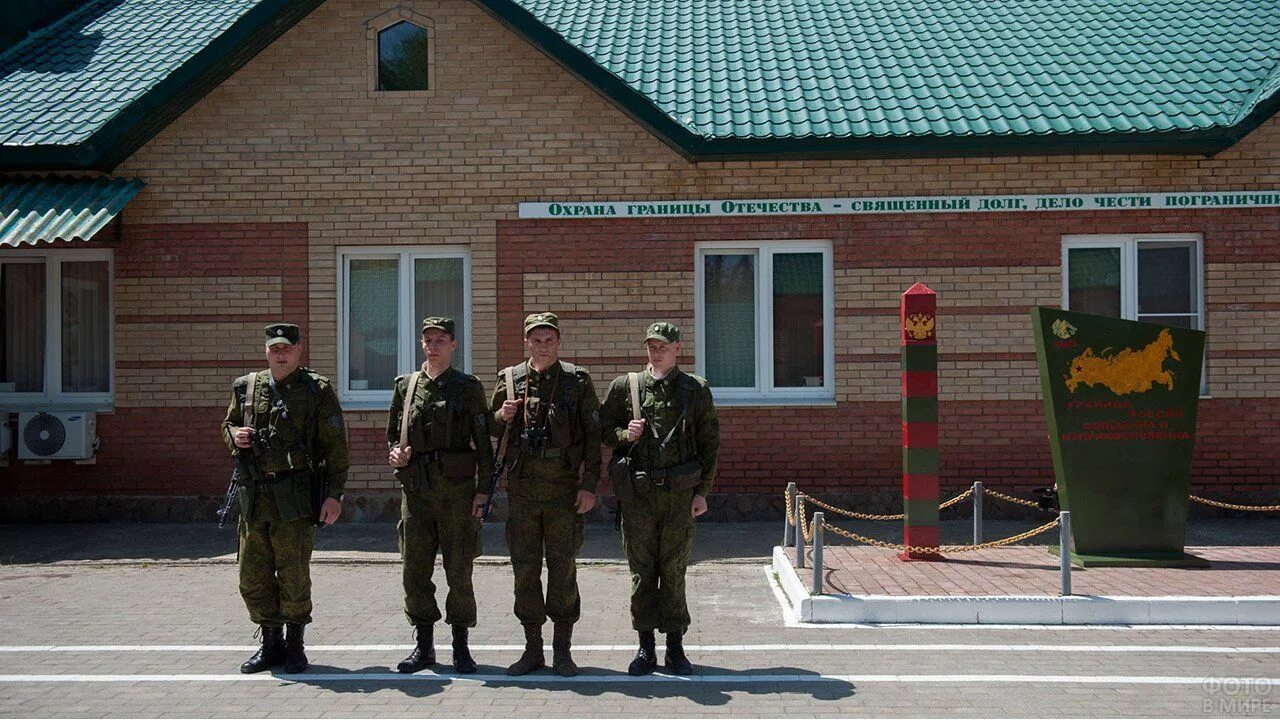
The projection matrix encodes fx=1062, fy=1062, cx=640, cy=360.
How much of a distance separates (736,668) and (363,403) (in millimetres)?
6755

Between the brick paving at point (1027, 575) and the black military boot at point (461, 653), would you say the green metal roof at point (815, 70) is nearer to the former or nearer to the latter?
the brick paving at point (1027, 575)

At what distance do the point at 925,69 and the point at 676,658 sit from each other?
29.5ft

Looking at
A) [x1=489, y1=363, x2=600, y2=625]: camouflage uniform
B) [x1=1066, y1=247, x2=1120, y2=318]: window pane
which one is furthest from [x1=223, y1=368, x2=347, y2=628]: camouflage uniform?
[x1=1066, y1=247, x2=1120, y2=318]: window pane

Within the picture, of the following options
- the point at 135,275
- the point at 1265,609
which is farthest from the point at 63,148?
the point at 1265,609

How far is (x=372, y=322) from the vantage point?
12.1 metres

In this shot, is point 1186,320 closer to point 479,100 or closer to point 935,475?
point 935,475

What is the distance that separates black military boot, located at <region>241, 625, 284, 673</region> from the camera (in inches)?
256

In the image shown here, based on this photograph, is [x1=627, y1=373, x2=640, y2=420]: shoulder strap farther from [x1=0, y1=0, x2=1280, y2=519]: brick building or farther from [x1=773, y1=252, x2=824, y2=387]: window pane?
[x1=773, y1=252, x2=824, y2=387]: window pane

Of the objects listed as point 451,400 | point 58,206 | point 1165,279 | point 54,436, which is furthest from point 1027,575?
point 58,206

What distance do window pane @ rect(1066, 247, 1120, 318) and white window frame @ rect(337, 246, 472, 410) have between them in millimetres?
6756

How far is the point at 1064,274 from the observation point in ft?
38.3

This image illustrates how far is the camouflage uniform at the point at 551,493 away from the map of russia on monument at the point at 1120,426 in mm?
4365

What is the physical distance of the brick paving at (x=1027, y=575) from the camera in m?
7.82

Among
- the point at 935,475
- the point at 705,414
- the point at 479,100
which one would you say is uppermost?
the point at 479,100
